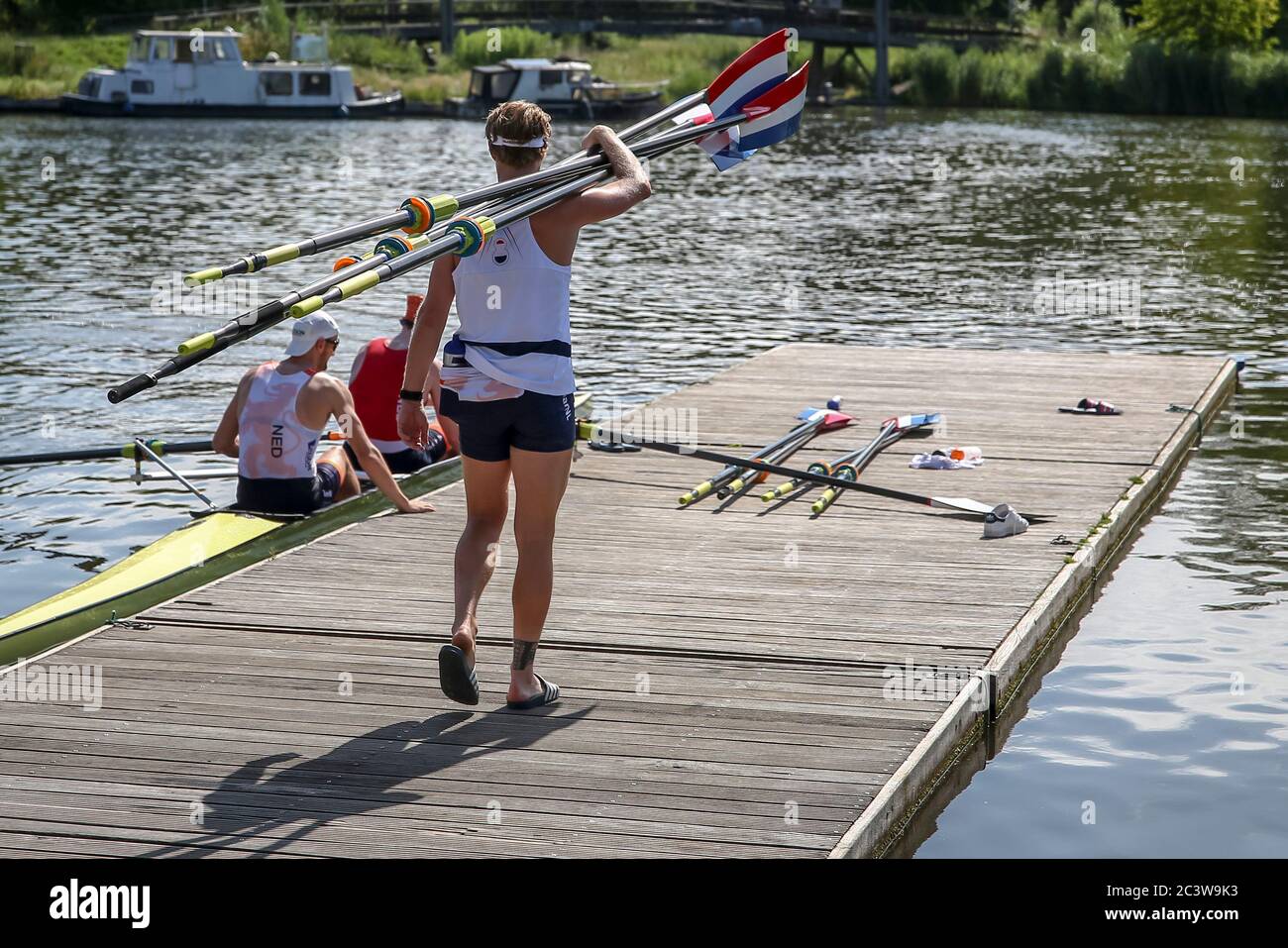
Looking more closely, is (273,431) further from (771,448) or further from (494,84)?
(494,84)

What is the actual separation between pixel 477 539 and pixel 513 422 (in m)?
0.58

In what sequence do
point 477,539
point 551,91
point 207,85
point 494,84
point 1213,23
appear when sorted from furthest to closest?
point 1213,23
point 494,84
point 551,91
point 207,85
point 477,539

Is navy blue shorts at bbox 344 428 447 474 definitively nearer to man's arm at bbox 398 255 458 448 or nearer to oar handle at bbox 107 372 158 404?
man's arm at bbox 398 255 458 448

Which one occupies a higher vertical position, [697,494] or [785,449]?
[785,449]

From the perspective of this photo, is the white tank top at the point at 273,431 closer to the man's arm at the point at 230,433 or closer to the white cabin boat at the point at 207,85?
the man's arm at the point at 230,433

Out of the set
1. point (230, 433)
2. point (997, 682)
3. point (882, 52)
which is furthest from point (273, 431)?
point (882, 52)

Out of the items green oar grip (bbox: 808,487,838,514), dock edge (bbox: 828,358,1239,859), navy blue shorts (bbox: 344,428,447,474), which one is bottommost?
dock edge (bbox: 828,358,1239,859)

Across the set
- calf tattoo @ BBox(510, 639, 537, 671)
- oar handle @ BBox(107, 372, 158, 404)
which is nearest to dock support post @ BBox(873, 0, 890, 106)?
calf tattoo @ BBox(510, 639, 537, 671)

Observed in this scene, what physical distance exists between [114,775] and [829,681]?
2946 millimetres

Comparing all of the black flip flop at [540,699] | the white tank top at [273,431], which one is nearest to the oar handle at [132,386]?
the black flip flop at [540,699]

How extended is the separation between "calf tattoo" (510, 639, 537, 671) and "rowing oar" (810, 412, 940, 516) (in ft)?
12.7

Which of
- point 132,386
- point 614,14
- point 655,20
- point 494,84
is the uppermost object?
point 614,14

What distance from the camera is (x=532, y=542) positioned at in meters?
6.41

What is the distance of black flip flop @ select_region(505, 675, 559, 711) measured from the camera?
6754 millimetres
